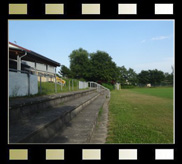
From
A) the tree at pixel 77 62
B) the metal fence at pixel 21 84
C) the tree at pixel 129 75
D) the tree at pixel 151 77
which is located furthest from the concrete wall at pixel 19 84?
the tree at pixel 151 77

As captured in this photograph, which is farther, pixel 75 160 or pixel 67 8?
pixel 67 8

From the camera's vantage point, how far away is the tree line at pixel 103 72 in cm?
4497

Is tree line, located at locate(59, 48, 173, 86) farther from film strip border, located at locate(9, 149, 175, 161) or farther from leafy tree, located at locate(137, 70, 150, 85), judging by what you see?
film strip border, located at locate(9, 149, 175, 161)

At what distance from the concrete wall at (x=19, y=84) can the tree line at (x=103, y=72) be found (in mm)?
37178

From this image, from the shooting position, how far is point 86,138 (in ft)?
10.1

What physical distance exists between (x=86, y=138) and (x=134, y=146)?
124cm

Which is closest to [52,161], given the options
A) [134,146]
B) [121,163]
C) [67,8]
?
[121,163]

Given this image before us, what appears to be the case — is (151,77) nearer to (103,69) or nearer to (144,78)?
(144,78)

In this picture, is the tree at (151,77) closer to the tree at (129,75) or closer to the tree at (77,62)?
the tree at (129,75)

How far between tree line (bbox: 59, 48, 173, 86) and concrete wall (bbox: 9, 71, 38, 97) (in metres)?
37.2

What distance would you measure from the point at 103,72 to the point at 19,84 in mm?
38538

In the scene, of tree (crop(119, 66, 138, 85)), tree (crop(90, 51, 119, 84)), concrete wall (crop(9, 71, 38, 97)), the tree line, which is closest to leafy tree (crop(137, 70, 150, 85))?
the tree line

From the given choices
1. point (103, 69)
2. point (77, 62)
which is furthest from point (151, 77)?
point (103, 69)
